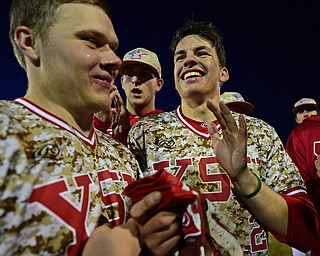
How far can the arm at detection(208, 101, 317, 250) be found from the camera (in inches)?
78.8

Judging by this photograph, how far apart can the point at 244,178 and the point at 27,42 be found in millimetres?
1284

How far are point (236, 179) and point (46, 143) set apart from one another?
110 centimetres

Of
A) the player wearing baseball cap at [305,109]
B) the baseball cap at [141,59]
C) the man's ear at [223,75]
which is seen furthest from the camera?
the player wearing baseball cap at [305,109]

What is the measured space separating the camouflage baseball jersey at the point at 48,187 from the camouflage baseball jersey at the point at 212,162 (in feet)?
2.52

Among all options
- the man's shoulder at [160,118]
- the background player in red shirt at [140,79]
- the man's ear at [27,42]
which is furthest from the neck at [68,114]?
the background player in red shirt at [140,79]

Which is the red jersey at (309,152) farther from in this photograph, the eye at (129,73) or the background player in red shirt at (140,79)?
the eye at (129,73)

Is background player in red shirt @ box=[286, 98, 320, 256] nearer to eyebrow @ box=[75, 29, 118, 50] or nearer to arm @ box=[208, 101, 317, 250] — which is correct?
arm @ box=[208, 101, 317, 250]

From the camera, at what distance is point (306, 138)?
3193 millimetres

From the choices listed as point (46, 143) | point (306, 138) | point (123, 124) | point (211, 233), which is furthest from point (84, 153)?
point (306, 138)

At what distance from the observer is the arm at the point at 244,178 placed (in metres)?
2.00

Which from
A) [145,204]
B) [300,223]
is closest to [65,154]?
[145,204]

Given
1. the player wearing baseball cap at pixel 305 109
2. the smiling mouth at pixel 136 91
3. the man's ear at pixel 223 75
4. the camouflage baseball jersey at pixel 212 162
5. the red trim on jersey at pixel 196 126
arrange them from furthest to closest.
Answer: the player wearing baseball cap at pixel 305 109 → the smiling mouth at pixel 136 91 → the man's ear at pixel 223 75 → the red trim on jersey at pixel 196 126 → the camouflage baseball jersey at pixel 212 162

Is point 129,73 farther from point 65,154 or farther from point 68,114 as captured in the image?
point 65,154

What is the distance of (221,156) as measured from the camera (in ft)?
6.82
